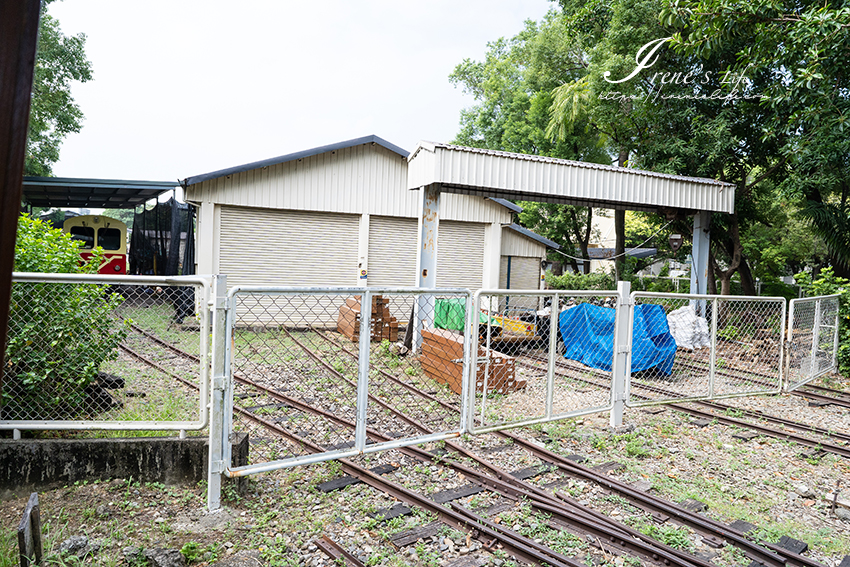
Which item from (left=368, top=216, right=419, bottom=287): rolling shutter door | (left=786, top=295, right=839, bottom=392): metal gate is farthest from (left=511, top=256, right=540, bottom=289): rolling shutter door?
(left=786, top=295, right=839, bottom=392): metal gate

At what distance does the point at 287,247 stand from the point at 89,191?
8.83 meters

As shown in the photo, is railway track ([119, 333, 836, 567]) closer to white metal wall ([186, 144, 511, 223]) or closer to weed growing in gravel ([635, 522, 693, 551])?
weed growing in gravel ([635, 522, 693, 551])

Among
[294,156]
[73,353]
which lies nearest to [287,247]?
[294,156]

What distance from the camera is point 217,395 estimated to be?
3.97 metres

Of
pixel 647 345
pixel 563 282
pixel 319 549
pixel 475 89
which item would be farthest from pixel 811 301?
pixel 475 89

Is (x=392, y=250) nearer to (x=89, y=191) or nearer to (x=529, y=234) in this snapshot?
(x=529, y=234)

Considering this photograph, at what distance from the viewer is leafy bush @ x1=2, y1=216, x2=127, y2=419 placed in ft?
15.0

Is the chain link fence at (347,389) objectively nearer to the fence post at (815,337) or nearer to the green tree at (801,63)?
the fence post at (815,337)

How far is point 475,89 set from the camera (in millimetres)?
39125

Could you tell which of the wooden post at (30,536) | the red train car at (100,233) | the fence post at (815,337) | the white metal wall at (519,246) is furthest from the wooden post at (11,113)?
the red train car at (100,233)

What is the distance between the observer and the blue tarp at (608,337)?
31.2 feet

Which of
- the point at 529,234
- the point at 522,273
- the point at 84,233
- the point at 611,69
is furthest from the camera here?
the point at 84,233

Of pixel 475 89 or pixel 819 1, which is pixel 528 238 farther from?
pixel 475 89

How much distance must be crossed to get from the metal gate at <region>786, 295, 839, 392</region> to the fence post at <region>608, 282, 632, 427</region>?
12.2 ft
